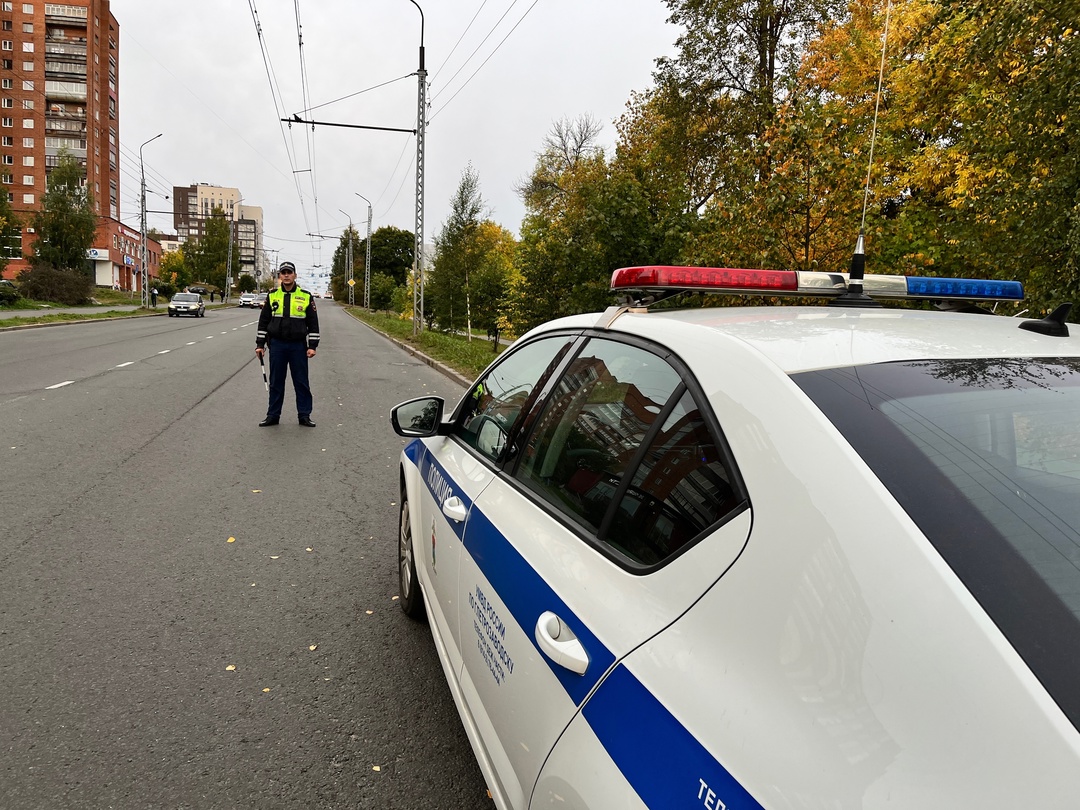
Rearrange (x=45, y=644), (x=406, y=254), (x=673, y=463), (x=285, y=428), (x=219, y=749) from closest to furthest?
(x=673, y=463), (x=219, y=749), (x=45, y=644), (x=285, y=428), (x=406, y=254)

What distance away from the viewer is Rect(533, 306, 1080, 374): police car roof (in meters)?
1.39

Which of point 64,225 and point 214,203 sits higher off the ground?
point 214,203

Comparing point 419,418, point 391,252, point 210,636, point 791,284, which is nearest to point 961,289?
point 791,284

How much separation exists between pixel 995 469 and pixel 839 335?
44 cm

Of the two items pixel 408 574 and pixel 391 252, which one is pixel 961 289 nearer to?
pixel 408 574

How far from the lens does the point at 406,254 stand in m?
105

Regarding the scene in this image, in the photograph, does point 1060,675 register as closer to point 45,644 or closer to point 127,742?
point 127,742

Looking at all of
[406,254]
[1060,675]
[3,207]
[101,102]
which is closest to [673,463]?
[1060,675]

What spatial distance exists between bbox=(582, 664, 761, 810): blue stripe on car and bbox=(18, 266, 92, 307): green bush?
46.2 m

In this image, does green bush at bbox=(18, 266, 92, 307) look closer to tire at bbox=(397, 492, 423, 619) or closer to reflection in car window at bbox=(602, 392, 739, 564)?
tire at bbox=(397, 492, 423, 619)

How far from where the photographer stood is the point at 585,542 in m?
1.63

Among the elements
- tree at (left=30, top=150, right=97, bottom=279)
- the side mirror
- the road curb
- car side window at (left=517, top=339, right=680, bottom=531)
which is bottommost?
the road curb

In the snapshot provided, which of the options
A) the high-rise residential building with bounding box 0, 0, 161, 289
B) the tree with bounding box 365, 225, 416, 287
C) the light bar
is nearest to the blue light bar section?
the light bar

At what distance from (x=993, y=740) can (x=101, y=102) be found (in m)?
99.4
